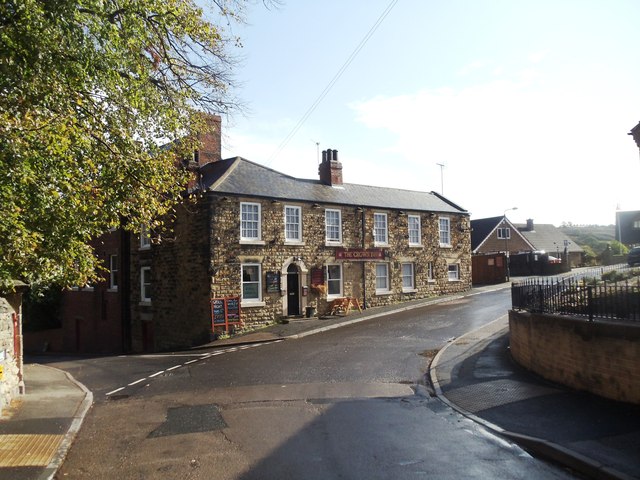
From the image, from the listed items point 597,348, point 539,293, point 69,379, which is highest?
point 539,293

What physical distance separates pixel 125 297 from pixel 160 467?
2184 centimetres

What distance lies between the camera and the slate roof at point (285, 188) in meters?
23.2

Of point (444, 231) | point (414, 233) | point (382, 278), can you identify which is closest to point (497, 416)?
point (382, 278)

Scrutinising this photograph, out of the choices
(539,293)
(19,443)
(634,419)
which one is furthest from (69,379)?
(634,419)

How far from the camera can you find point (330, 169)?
28.2 meters

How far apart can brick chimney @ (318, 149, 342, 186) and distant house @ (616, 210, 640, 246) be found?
64.5 m

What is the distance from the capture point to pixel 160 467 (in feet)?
23.3

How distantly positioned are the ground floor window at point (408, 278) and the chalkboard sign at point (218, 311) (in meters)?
11.4

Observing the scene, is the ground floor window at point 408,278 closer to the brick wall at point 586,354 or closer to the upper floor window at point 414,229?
the upper floor window at point 414,229

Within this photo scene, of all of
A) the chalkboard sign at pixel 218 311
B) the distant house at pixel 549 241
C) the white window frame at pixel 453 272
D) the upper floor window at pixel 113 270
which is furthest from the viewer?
the distant house at pixel 549 241

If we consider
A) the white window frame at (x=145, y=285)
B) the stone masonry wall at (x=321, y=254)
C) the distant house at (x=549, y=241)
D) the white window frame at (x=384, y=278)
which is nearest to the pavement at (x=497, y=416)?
the stone masonry wall at (x=321, y=254)

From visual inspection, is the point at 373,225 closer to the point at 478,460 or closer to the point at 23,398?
the point at 23,398

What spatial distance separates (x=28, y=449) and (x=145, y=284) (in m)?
18.9

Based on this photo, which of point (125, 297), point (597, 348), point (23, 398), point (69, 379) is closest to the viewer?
point (597, 348)
